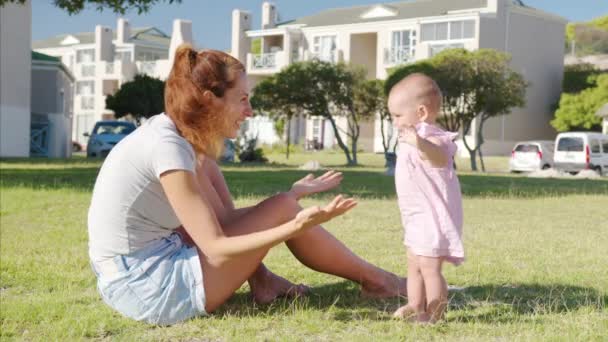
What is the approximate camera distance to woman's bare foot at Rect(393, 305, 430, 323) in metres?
4.00

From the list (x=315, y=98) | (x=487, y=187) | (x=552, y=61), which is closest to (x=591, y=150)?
(x=315, y=98)

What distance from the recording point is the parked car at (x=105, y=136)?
29.8m

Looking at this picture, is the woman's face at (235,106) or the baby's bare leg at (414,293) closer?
the woman's face at (235,106)

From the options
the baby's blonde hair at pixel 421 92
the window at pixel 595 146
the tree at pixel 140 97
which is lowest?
the window at pixel 595 146

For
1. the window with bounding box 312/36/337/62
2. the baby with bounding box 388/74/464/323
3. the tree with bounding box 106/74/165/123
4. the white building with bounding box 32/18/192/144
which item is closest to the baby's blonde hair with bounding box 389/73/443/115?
the baby with bounding box 388/74/464/323

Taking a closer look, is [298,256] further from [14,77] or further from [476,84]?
[476,84]

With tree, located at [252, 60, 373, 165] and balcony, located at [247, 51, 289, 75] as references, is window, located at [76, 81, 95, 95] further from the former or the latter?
tree, located at [252, 60, 373, 165]

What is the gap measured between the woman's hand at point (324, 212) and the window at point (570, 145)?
2635cm

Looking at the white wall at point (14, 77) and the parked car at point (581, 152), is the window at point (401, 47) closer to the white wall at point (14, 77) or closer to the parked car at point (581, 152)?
the parked car at point (581, 152)

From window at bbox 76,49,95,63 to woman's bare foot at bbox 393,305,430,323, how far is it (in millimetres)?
70720

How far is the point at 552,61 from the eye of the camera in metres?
48.2

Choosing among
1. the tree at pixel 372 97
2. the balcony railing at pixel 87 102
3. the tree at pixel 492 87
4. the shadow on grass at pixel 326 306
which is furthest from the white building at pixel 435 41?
the shadow on grass at pixel 326 306

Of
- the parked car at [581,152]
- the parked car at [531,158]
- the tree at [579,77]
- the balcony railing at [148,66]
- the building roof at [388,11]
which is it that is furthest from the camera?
the balcony railing at [148,66]

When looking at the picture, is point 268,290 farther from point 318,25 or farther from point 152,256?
point 318,25
